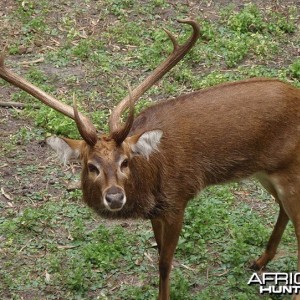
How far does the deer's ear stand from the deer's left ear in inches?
15.5

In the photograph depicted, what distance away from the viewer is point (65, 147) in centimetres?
677

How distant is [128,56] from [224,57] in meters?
1.18

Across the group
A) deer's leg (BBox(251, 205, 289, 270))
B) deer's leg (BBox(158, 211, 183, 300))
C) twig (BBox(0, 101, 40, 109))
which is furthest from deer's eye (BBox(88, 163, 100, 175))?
twig (BBox(0, 101, 40, 109))

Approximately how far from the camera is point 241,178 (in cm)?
745

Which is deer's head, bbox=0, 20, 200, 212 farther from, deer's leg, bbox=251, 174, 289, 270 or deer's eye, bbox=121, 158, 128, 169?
deer's leg, bbox=251, 174, 289, 270

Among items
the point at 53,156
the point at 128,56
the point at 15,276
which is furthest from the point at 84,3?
the point at 15,276

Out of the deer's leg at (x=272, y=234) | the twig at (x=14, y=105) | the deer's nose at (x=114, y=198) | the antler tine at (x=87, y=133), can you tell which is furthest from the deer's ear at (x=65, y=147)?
the twig at (x=14, y=105)

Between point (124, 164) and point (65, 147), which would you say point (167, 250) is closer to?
point (124, 164)

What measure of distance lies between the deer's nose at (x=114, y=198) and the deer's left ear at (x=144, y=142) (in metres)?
0.48

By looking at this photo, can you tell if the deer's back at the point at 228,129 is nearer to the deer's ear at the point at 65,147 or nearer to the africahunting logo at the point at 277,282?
the deer's ear at the point at 65,147

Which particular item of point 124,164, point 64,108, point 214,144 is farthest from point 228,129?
Result: point 64,108

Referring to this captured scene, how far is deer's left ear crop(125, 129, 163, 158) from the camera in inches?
264

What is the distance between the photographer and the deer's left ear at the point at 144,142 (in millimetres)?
6711

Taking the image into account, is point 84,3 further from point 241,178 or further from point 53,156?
point 241,178
